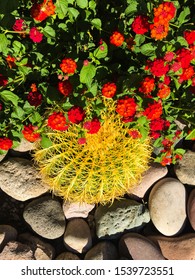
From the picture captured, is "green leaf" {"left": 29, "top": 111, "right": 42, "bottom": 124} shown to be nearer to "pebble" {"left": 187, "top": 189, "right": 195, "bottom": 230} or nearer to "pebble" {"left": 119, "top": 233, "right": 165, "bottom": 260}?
"pebble" {"left": 119, "top": 233, "right": 165, "bottom": 260}

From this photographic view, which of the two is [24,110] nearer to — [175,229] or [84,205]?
[84,205]

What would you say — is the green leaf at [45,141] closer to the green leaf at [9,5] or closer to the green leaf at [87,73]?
the green leaf at [87,73]

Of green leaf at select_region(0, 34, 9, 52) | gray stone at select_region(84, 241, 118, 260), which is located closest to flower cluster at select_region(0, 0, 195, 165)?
green leaf at select_region(0, 34, 9, 52)

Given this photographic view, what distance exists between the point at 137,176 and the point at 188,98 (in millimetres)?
710

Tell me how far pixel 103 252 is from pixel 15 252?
69 centimetres

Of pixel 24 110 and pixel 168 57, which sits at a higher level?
pixel 168 57

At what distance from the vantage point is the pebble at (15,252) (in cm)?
310

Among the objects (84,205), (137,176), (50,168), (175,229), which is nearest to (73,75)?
(50,168)

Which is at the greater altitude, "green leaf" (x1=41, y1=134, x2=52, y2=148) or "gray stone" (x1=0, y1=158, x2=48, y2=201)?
"green leaf" (x1=41, y1=134, x2=52, y2=148)

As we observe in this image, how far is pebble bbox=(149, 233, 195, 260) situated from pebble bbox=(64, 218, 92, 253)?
57 centimetres

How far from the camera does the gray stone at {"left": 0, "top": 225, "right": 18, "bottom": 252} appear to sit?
3148mm

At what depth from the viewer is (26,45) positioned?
2729mm

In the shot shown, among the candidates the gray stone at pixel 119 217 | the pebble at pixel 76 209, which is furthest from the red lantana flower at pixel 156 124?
the pebble at pixel 76 209

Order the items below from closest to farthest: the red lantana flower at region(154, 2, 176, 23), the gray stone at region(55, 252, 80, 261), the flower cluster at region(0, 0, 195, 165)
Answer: the red lantana flower at region(154, 2, 176, 23) < the flower cluster at region(0, 0, 195, 165) < the gray stone at region(55, 252, 80, 261)
